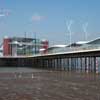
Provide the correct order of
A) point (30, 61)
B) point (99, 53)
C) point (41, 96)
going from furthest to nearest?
point (30, 61) < point (99, 53) < point (41, 96)

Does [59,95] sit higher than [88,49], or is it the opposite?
[88,49]

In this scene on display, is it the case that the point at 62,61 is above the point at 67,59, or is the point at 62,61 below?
below

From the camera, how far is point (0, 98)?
2798 cm

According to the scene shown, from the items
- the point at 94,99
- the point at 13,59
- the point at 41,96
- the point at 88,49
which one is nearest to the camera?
the point at 94,99

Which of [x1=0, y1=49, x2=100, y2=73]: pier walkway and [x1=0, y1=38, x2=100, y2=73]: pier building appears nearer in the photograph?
[x1=0, y1=38, x2=100, y2=73]: pier building

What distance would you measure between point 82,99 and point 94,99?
946mm

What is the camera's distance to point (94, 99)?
27.0 meters

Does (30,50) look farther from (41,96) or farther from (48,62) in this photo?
(41,96)

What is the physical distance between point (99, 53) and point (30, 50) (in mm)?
132511

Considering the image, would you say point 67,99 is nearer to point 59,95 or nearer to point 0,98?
point 59,95

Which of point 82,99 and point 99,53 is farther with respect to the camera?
point 99,53

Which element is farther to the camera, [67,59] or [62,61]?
[62,61]

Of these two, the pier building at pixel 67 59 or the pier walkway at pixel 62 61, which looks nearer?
the pier building at pixel 67 59

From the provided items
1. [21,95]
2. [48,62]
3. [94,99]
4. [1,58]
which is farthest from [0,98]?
[1,58]
